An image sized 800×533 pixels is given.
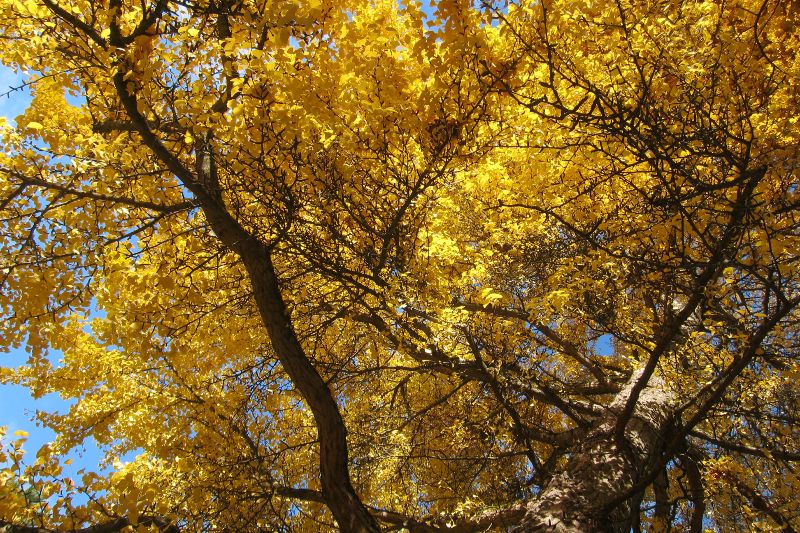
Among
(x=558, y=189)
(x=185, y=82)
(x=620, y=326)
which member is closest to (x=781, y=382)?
(x=620, y=326)

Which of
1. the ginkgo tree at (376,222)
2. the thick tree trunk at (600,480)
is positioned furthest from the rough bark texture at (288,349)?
the thick tree trunk at (600,480)

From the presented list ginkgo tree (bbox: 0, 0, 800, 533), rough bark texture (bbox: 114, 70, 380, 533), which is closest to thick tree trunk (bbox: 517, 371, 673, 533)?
ginkgo tree (bbox: 0, 0, 800, 533)

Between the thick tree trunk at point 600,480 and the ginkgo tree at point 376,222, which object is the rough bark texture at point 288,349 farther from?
the thick tree trunk at point 600,480

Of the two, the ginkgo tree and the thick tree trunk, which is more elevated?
the ginkgo tree

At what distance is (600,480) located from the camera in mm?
3189

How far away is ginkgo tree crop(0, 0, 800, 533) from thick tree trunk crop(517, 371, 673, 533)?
2cm

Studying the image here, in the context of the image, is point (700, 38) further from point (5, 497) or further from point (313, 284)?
point (5, 497)

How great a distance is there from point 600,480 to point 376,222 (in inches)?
94.7

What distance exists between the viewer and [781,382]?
4227mm

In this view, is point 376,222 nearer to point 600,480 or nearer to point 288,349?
point 288,349

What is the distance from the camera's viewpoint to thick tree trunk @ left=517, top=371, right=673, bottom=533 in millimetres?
2842

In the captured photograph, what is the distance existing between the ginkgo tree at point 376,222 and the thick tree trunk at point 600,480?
23 millimetres

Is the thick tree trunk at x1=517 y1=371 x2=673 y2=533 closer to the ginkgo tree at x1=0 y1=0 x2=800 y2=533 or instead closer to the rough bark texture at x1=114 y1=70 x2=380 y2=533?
the ginkgo tree at x1=0 y1=0 x2=800 y2=533

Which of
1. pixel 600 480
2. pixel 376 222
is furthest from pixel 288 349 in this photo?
pixel 600 480
